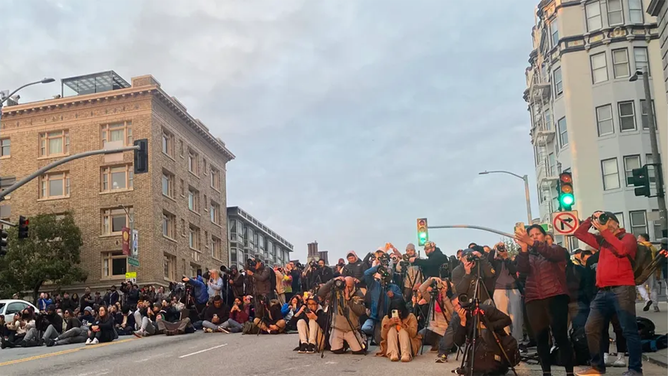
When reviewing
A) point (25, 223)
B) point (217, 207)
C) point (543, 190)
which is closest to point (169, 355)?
point (25, 223)

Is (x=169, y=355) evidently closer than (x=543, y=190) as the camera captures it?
Yes

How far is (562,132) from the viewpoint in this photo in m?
43.2

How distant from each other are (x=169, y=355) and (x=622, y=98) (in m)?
→ 31.6

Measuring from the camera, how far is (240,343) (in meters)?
18.1

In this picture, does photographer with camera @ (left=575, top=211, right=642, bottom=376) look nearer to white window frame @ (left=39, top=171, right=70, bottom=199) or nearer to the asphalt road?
the asphalt road

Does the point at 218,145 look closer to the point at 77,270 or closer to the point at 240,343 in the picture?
the point at 77,270

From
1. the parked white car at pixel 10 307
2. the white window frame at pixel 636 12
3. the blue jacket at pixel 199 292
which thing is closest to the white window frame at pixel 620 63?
the white window frame at pixel 636 12

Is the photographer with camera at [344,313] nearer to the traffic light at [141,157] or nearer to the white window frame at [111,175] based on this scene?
the traffic light at [141,157]

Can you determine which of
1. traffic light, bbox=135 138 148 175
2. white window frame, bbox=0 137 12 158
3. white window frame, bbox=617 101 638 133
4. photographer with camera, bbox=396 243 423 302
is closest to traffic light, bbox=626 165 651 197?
photographer with camera, bbox=396 243 423 302

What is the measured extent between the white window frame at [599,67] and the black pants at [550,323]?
34076 millimetres

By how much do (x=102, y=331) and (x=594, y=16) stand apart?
32.4m

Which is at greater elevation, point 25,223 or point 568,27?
point 568,27

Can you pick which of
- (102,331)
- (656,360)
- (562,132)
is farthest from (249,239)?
(656,360)

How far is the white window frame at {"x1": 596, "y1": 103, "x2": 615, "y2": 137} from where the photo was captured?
40.0 meters
